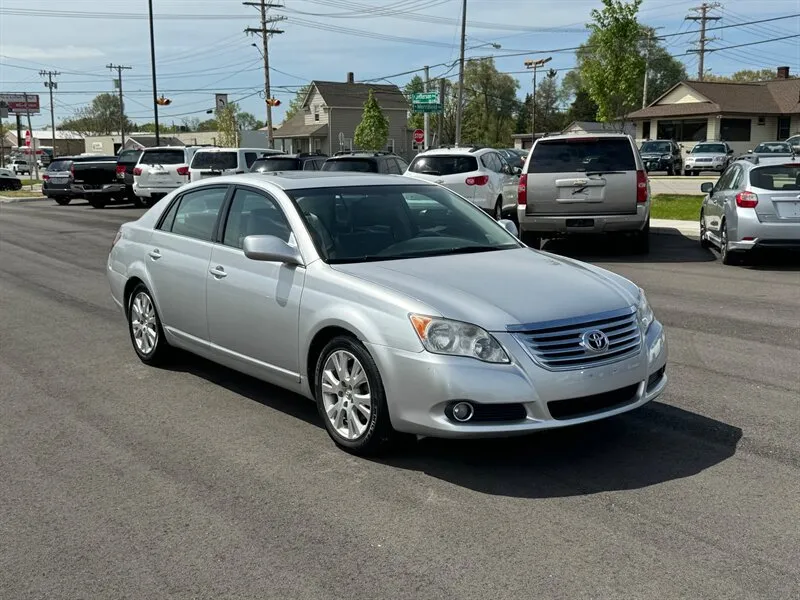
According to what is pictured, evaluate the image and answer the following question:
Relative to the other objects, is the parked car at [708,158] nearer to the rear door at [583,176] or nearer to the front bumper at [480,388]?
the rear door at [583,176]

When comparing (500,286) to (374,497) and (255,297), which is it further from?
(255,297)

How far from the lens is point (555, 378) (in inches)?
174

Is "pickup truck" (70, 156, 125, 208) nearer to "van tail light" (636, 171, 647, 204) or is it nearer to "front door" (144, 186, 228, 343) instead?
"van tail light" (636, 171, 647, 204)

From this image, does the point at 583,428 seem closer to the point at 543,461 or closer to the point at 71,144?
the point at 543,461

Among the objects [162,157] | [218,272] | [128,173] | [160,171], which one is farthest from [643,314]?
[128,173]

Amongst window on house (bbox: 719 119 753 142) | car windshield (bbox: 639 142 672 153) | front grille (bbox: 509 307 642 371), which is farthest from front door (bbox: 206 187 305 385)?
window on house (bbox: 719 119 753 142)

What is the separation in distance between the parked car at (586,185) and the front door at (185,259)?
751 centimetres

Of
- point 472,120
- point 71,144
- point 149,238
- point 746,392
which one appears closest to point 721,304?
point 746,392

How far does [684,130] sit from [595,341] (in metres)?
60.1

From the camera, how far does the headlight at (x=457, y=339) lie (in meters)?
4.45

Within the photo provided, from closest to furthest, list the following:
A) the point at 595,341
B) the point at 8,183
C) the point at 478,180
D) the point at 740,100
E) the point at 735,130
→ the point at 595,341 → the point at 478,180 → the point at 8,183 → the point at 735,130 → the point at 740,100

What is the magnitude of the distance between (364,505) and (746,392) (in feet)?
10.7

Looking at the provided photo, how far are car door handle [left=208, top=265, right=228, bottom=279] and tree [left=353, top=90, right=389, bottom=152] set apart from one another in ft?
207

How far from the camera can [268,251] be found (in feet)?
17.5
